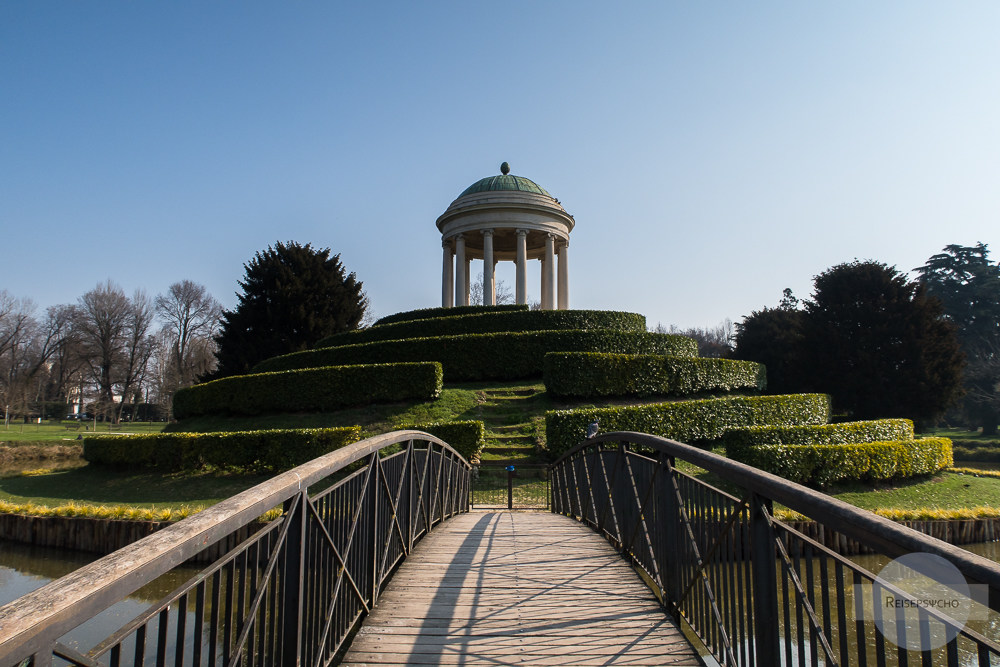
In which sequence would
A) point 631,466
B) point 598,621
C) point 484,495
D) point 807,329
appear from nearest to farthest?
1. point 598,621
2. point 631,466
3. point 484,495
4. point 807,329

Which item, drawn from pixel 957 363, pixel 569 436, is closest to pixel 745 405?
pixel 569 436

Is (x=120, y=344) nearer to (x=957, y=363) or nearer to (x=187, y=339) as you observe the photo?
(x=187, y=339)

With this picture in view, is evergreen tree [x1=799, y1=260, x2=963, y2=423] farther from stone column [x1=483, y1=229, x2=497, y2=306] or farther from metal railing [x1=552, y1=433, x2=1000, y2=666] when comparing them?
metal railing [x1=552, y1=433, x2=1000, y2=666]

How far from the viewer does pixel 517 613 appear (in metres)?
Answer: 4.03

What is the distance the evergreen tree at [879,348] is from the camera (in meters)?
28.5

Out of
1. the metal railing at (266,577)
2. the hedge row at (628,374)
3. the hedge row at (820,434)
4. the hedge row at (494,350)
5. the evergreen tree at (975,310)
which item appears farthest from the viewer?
the evergreen tree at (975,310)

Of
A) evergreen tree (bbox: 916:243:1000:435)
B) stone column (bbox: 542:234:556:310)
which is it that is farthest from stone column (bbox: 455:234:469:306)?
evergreen tree (bbox: 916:243:1000:435)

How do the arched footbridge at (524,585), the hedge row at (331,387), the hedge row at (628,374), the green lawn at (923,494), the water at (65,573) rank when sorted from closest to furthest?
the arched footbridge at (524,585)
the water at (65,573)
the green lawn at (923,494)
the hedge row at (628,374)
the hedge row at (331,387)

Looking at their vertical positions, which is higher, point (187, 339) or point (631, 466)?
point (187, 339)

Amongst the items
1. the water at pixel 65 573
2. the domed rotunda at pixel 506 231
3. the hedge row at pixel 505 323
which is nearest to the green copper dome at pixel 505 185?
the domed rotunda at pixel 506 231

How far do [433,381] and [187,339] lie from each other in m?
44.9

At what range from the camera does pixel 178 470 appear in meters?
15.2

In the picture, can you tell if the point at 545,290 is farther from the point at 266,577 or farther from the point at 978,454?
the point at 266,577

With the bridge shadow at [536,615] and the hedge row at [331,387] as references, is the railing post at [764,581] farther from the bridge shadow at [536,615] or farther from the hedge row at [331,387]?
the hedge row at [331,387]
